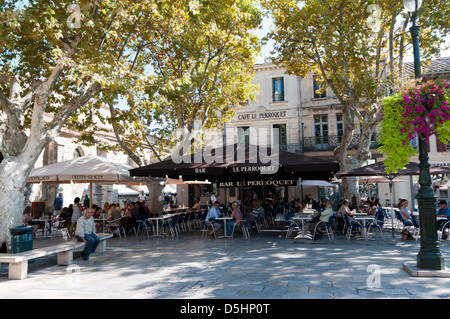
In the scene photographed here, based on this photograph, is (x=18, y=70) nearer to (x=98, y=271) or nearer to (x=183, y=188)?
(x=98, y=271)

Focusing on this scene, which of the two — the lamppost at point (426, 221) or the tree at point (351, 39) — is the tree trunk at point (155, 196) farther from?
the lamppost at point (426, 221)

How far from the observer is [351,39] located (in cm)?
1310

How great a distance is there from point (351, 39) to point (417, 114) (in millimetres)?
7812

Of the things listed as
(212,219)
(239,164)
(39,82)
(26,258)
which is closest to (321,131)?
(212,219)

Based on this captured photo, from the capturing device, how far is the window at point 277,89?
2662 cm

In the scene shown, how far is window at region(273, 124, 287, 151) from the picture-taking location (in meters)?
25.9

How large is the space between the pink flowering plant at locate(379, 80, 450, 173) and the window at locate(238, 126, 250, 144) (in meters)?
20.1

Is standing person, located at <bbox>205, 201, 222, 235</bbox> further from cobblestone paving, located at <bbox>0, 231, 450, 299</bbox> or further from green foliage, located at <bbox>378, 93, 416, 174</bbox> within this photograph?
green foliage, located at <bbox>378, 93, 416, 174</bbox>

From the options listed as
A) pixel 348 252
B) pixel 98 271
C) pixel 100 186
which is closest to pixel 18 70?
pixel 98 271

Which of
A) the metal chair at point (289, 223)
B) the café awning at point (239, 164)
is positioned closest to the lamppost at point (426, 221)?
the café awning at point (239, 164)

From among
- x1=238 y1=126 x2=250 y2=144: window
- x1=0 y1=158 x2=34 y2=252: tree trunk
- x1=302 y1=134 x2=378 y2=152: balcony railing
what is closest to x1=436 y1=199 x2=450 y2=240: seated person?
x1=0 y1=158 x2=34 y2=252: tree trunk

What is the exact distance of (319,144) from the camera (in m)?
25.0

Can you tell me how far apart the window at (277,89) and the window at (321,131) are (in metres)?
3.11

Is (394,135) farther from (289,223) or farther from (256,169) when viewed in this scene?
(289,223)
